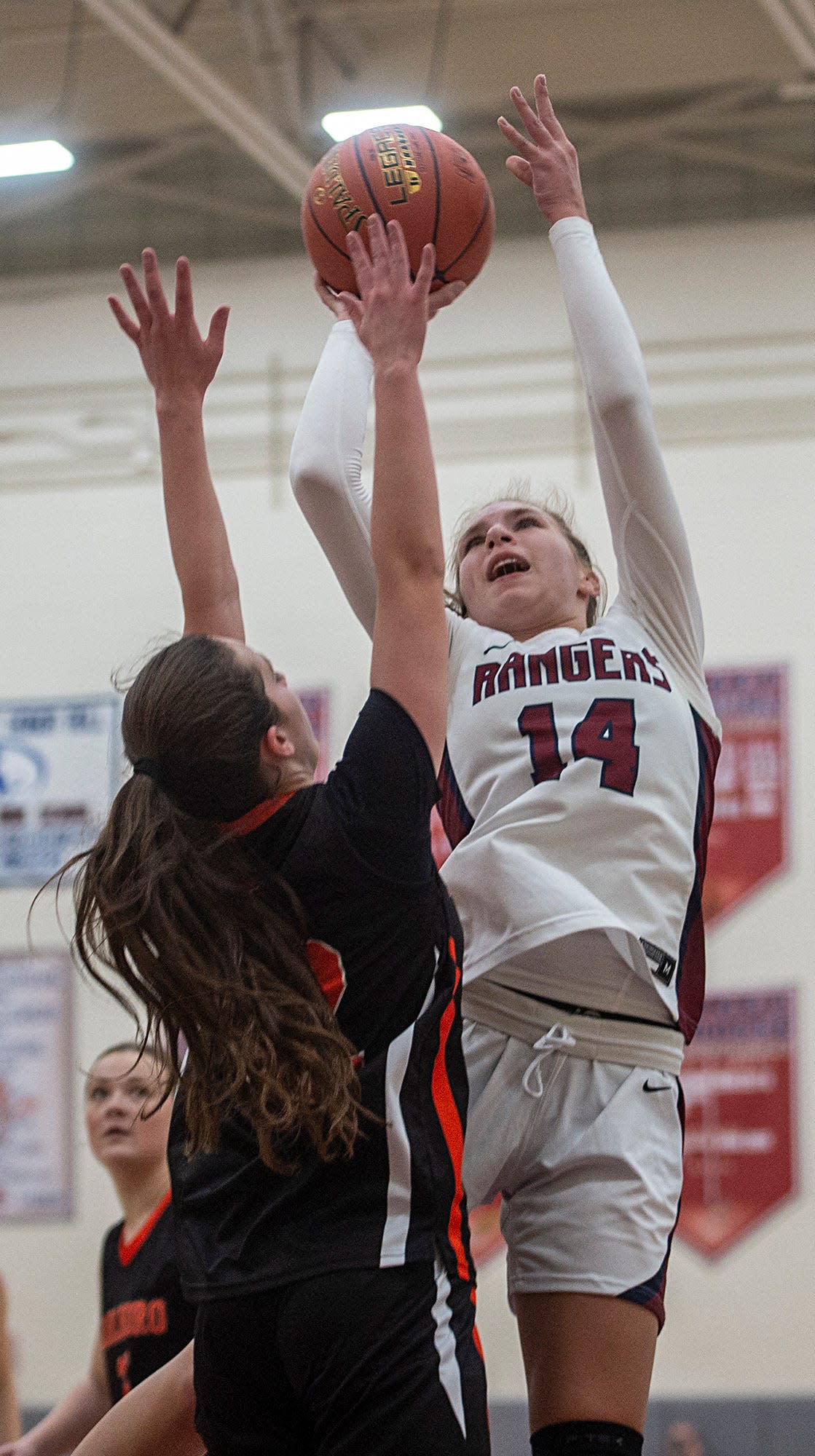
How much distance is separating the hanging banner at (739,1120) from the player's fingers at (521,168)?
435cm

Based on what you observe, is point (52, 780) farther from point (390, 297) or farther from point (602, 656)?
point (390, 297)

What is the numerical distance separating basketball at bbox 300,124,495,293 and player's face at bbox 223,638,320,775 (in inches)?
29.2

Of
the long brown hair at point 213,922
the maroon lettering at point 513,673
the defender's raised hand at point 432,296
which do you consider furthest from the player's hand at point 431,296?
the long brown hair at point 213,922

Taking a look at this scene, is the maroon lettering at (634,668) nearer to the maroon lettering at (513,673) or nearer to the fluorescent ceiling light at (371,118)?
the maroon lettering at (513,673)

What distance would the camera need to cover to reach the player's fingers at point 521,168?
2383 millimetres

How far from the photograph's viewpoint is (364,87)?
21.9 feet

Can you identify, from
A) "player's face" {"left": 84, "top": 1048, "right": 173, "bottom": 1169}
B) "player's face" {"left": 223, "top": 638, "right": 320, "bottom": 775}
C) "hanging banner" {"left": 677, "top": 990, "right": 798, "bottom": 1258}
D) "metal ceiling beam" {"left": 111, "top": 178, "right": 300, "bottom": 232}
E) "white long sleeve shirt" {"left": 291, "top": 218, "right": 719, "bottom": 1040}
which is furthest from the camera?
"metal ceiling beam" {"left": 111, "top": 178, "right": 300, "bottom": 232}

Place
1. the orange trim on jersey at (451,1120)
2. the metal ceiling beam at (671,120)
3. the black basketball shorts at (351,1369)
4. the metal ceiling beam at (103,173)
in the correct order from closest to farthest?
the black basketball shorts at (351,1369)
the orange trim on jersey at (451,1120)
the metal ceiling beam at (671,120)
the metal ceiling beam at (103,173)

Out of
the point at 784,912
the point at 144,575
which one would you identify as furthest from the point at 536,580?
the point at 144,575

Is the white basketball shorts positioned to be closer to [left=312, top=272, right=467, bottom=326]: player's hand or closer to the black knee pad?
the black knee pad

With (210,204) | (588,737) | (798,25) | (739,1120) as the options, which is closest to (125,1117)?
(588,737)

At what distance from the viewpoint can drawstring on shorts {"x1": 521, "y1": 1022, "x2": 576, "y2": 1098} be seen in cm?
218

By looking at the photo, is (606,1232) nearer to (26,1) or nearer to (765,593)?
(765,593)

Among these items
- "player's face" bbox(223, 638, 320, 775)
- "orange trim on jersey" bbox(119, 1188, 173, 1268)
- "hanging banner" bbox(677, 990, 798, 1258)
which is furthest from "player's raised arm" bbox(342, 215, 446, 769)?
"hanging banner" bbox(677, 990, 798, 1258)
